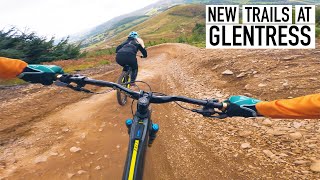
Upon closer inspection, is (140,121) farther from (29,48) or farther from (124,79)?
(29,48)

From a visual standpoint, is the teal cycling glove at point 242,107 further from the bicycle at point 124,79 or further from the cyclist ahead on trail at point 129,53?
the cyclist ahead on trail at point 129,53

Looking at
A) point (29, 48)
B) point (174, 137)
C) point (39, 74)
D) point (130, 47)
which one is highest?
point (39, 74)

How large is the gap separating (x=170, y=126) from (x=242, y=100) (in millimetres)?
4514

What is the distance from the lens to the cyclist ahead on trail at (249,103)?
98.6 inches

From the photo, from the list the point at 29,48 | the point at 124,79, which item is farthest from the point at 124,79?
the point at 29,48

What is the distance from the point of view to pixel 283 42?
51.0 ft

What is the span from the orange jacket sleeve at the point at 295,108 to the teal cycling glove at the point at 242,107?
9 centimetres

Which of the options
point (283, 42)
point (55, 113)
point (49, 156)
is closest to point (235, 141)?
point (49, 156)

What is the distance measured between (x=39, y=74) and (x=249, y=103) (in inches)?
106

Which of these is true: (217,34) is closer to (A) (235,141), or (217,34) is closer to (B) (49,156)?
(A) (235,141)

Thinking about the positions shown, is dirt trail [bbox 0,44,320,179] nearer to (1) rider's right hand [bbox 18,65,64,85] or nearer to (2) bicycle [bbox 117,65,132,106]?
(2) bicycle [bbox 117,65,132,106]

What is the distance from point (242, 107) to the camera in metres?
2.91

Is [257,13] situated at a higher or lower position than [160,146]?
higher

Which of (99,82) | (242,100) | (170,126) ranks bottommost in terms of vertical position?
(170,126)
